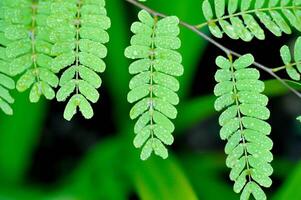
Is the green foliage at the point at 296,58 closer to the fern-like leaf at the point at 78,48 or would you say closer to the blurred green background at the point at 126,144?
the fern-like leaf at the point at 78,48

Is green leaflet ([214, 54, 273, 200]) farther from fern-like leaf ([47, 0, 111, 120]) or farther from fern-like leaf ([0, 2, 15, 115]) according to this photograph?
fern-like leaf ([0, 2, 15, 115])

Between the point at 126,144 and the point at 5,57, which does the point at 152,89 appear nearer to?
the point at 5,57

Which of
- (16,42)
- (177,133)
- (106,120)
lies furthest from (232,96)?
(106,120)

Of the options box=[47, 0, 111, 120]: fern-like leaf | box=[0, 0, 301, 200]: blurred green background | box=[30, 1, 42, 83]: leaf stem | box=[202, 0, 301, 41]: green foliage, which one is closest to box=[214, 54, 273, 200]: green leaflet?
box=[202, 0, 301, 41]: green foliage

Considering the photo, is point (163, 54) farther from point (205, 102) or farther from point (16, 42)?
point (205, 102)

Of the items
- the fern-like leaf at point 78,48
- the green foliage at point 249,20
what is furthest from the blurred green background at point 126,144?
the fern-like leaf at point 78,48
